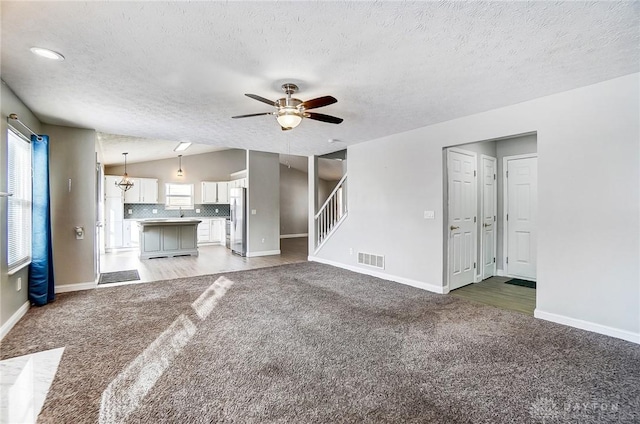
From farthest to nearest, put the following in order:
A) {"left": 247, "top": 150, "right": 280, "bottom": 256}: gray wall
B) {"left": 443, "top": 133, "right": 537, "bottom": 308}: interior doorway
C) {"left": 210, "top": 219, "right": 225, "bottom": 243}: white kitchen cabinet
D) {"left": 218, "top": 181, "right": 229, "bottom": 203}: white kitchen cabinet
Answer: {"left": 218, "top": 181, "right": 229, "bottom": 203}: white kitchen cabinet, {"left": 210, "top": 219, "right": 225, "bottom": 243}: white kitchen cabinet, {"left": 247, "top": 150, "right": 280, "bottom": 256}: gray wall, {"left": 443, "top": 133, "right": 537, "bottom": 308}: interior doorway

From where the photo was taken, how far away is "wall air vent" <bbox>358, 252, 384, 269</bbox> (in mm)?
5383

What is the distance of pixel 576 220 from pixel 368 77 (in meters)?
2.65

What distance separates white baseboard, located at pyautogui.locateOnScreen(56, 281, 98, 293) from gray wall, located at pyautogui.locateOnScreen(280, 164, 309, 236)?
7.84 metres

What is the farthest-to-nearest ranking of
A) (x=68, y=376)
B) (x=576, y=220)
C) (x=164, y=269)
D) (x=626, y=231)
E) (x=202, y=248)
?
(x=202, y=248) → (x=164, y=269) → (x=576, y=220) → (x=626, y=231) → (x=68, y=376)

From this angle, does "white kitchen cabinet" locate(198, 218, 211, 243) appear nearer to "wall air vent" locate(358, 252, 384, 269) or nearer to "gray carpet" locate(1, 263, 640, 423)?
"gray carpet" locate(1, 263, 640, 423)

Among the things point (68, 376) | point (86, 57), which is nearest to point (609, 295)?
point (68, 376)

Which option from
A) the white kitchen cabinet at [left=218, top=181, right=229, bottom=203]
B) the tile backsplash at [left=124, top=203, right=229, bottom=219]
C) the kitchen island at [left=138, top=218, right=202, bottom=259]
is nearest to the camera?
the kitchen island at [left=138, top=218, right=202, bottom=259]

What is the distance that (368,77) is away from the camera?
2865 millimetres

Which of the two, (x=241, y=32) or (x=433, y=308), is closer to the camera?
(x=241, y=32)

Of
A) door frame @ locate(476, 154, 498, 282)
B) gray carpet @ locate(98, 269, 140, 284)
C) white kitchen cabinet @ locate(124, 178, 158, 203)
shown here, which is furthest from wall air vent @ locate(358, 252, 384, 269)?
white kitchen cabinet @ locate(124, 178, 158, 203)

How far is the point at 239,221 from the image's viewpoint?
8.12 meters

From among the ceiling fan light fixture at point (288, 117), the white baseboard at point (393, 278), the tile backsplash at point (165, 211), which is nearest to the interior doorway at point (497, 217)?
the white baseboard at point (393, 278)

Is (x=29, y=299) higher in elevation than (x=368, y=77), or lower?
lower

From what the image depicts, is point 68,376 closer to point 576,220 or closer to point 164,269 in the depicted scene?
point 164,269
